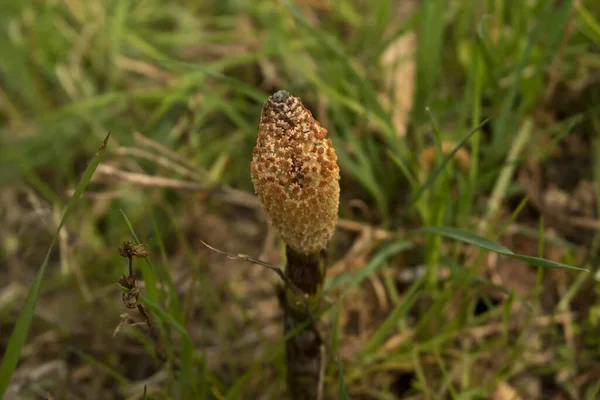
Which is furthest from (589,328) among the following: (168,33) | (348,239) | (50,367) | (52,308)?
(168,33)

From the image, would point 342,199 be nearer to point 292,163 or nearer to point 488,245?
point 488,245

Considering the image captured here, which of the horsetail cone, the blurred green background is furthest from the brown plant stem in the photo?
the horsetail cone

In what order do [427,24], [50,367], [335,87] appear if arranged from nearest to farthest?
[50,367]
[427,24]
[335,87]

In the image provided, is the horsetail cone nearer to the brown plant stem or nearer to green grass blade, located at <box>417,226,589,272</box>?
the brown plant stem

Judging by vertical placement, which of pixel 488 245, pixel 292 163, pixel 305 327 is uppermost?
pixel 292 163

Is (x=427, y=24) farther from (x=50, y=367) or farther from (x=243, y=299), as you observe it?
(x=50, y=367)

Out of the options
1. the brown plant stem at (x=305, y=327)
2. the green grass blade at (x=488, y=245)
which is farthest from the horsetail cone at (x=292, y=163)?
the green grass blade at (x=488, y=245)

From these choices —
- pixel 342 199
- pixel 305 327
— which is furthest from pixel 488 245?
pixel 342 199
